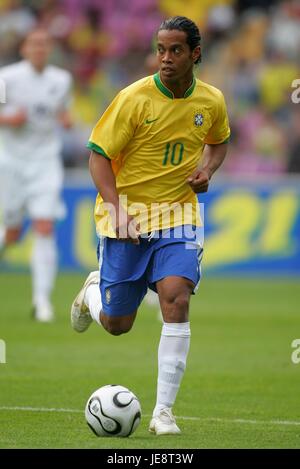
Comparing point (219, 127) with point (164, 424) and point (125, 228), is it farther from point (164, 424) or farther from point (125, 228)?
point (164, 424)

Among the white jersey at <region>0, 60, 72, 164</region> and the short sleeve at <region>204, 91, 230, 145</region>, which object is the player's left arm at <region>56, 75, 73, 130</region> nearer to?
the white jersey at <region>0, 60, 72, 164</region>

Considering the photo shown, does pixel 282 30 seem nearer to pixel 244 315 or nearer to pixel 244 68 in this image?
pixel 244 68

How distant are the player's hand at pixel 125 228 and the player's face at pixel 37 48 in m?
6.34

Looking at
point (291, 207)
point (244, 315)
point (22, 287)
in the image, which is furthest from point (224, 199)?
point (244, 315)

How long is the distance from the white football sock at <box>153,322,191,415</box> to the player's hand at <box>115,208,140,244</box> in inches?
21.5

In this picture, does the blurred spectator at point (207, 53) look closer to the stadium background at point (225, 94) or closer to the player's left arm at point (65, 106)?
the stadium background at point (225, 94)

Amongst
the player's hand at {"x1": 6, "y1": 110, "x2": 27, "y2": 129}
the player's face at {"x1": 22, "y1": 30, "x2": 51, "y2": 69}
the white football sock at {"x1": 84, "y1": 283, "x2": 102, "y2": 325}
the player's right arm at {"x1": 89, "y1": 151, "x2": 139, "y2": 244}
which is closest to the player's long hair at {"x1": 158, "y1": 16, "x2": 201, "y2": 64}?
the player's right arm at {"x1": 89, "y1": 151, "x2": 139, "y2": 244}

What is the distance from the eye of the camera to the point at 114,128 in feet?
22.6

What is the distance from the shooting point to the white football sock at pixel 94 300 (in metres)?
7.69

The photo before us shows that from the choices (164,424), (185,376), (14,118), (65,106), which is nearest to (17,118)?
(14,118)

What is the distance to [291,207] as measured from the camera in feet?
60.4

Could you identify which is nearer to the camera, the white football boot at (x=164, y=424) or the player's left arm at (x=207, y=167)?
the white football boot at (x=164, y=424)

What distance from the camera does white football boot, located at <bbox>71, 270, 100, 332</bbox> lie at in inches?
324

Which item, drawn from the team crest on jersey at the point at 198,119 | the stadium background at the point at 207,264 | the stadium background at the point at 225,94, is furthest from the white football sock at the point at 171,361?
the stadium background at the point at 225,94
